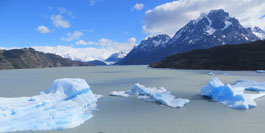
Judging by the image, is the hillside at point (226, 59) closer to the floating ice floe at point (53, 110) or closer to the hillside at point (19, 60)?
the floating ice floe at point (53, 110)

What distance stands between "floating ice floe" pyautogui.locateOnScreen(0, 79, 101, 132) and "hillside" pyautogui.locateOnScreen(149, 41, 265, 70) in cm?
6444

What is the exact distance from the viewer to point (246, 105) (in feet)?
36.0

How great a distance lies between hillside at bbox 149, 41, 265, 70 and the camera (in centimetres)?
6047

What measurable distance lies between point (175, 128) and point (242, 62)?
68528 mm

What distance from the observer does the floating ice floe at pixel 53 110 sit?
26.3 ft

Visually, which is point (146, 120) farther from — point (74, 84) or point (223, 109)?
point (74, 84)

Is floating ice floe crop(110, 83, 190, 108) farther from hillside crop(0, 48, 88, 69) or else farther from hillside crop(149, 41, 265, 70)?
hillside crop(0, 48, 88, 69)

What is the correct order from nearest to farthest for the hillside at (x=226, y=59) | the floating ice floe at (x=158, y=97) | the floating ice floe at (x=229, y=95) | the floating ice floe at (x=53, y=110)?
the floating ice floe at (x=53, y=110) → the floating ice floe at (x=229, y=95) → the floating ice floe at (x=158, y=97) → the hillside at (x=226, y=59)

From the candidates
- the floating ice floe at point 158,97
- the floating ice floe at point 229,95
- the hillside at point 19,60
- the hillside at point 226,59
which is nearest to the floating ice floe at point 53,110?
the floating ice floe at point 158,97

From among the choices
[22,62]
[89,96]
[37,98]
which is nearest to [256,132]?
[89,96]

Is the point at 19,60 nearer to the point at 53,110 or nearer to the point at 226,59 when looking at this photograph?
the point at 226,59

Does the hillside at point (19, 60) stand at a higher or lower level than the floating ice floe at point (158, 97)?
higher

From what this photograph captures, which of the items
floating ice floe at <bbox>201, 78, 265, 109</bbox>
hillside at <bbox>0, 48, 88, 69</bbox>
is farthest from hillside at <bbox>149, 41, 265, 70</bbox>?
hillside at <bbox>0, 48, 88, 69</bbox>

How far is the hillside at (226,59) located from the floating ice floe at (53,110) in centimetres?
6444
